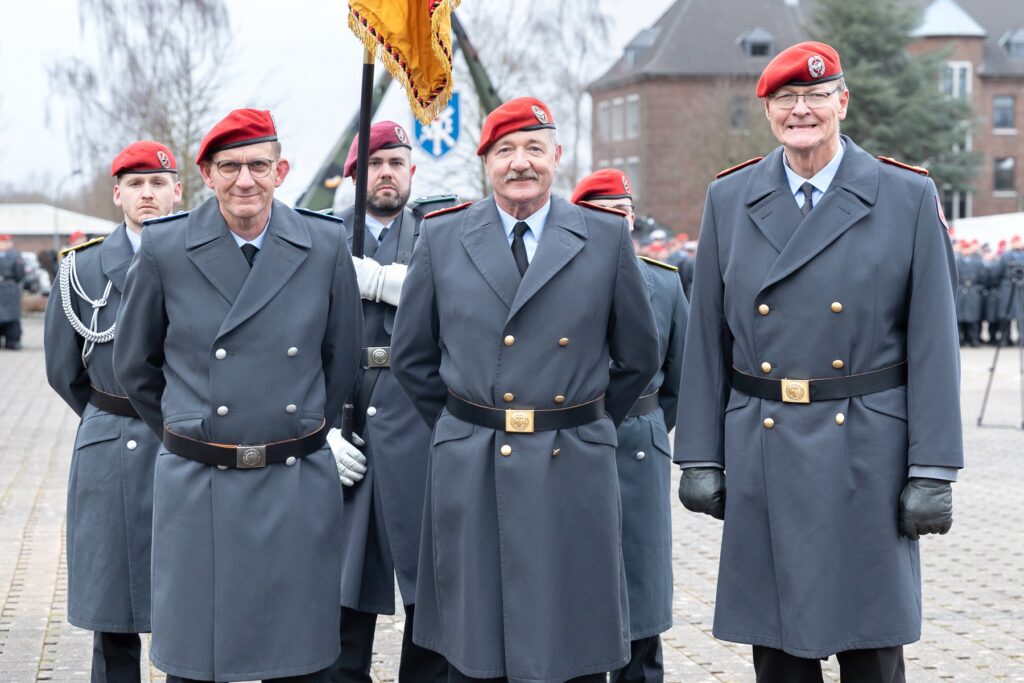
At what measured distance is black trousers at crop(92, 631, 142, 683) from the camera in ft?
17.8

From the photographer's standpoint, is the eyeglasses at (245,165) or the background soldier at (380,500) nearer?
the eyeglasses at (245,165)

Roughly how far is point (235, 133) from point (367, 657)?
226 cm

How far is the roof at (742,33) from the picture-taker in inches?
2613

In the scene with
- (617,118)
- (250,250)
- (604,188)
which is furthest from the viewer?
(617,118)

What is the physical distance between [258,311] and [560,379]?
3.12ft

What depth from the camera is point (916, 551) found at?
4555 millimetres

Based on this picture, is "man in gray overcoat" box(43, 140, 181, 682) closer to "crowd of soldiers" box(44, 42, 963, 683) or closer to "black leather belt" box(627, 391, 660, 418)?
"crowd of soldiers" box(44, 42, 963, 683)

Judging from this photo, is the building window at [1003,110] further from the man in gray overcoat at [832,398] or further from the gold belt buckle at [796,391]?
the gold belt buckle at [796,391]

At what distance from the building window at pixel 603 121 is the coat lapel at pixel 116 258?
68.0m

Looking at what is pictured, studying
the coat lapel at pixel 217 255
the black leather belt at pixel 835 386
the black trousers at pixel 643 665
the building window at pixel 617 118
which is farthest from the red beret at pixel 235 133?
the building window at pixel 617 118

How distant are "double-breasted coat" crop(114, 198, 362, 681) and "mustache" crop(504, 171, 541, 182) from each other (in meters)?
0.67

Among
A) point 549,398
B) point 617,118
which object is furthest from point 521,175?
point 617,118

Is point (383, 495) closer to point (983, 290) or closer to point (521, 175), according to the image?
point (521, 175)

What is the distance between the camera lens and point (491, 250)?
4809mm
